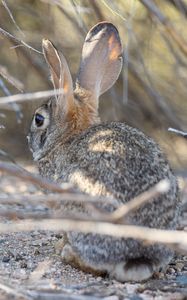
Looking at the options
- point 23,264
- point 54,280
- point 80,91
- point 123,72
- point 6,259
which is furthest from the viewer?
point 123,72

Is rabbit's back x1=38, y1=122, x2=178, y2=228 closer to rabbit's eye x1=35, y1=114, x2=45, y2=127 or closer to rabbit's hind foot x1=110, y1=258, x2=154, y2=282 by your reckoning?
rabbit's hind foot x1=110, y1=258, x2=154, y2=282

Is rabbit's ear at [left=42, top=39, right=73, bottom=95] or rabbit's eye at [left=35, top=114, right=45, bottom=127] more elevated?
rabbit's ear at [left=42, top=39, right=73, bottom=95]

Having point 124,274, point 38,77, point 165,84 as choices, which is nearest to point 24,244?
point 124,274

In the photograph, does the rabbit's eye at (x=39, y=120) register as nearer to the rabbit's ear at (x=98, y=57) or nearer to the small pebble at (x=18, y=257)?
the rabbit's ear at (x=98, y=57)

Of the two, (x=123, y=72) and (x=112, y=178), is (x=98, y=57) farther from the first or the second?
(x=123, y=72)

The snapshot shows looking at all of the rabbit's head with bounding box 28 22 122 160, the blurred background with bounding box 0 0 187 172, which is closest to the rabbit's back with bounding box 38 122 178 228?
the rabbit's head with bounding box 28 22 122 160

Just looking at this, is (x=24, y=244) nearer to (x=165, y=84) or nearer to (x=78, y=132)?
(x=78, y=132)

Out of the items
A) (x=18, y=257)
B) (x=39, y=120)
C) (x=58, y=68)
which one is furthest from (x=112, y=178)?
(x=39, y=120)

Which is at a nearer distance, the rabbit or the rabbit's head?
the rabbit
